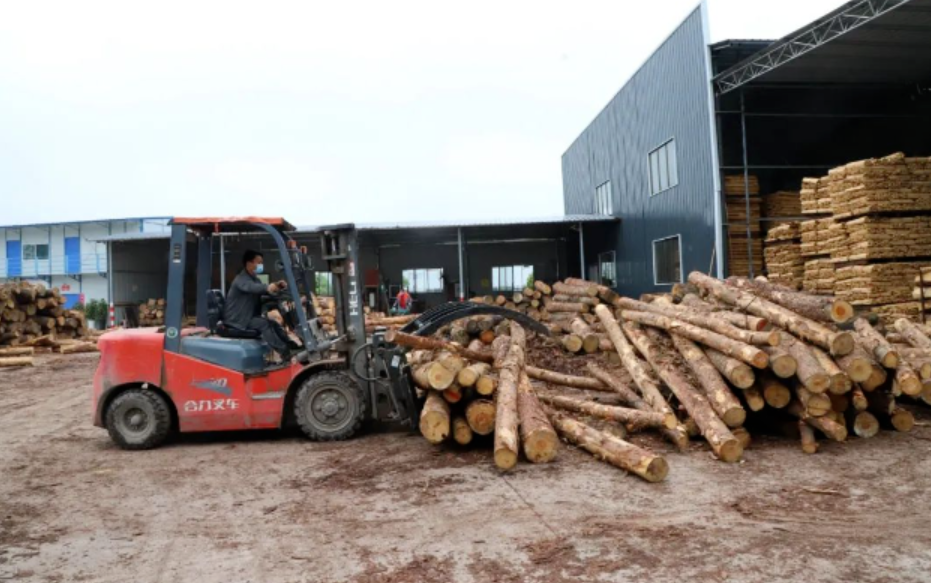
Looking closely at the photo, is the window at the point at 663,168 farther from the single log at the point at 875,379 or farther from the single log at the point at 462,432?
the single log at the point at 462,432

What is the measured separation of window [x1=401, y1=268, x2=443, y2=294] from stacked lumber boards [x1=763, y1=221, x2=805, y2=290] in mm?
19376

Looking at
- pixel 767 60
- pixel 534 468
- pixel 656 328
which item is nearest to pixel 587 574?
pixel 534 468

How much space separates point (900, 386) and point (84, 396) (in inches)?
526

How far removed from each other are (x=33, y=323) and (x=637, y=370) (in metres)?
22.5

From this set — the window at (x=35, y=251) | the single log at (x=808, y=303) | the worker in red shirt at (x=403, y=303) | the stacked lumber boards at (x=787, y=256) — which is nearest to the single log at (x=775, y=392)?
the single log at (x=808, y=303)

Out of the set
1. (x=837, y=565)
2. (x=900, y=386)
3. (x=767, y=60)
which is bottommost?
(x=837, y=565)

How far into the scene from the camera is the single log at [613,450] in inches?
246

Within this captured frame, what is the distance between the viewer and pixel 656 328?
9.97m

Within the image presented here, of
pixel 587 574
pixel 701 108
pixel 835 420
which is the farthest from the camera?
pixel 701 108

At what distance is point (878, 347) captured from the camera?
777cm

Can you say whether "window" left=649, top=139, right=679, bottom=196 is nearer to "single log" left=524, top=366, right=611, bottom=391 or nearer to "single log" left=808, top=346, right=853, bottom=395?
"single log" left=524, top=366, right=611, bottom=391

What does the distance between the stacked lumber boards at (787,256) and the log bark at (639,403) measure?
26.1 ft

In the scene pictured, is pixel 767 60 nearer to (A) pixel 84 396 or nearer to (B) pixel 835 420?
(B) pixel 835 420

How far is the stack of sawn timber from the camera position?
895 inches
